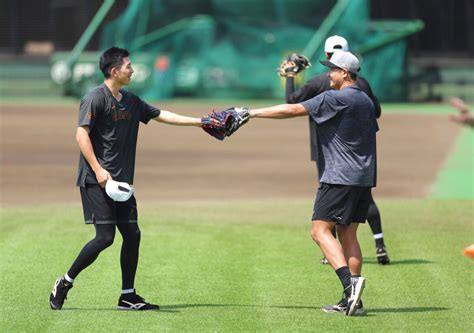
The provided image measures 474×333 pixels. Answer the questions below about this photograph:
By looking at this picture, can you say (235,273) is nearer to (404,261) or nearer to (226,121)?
(404,261)

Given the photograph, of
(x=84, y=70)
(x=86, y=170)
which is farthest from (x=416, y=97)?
(x=86, y=170)

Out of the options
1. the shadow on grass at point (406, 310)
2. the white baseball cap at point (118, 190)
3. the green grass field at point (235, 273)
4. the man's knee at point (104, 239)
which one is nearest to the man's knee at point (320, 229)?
the green grass field at point (235, 273)

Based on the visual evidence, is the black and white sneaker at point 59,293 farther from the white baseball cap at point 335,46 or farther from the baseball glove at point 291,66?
the white baseball cap at point 335,46

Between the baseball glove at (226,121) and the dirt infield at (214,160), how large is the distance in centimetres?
804

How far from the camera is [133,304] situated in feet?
30.3

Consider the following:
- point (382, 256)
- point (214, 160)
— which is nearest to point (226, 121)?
point (382, 256)

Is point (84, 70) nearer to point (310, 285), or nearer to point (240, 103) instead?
point (240, 103)

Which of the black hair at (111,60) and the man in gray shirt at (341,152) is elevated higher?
the black hair at (111,60)

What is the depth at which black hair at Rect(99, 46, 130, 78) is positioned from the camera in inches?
359

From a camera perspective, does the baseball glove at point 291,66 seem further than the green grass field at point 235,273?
Yes

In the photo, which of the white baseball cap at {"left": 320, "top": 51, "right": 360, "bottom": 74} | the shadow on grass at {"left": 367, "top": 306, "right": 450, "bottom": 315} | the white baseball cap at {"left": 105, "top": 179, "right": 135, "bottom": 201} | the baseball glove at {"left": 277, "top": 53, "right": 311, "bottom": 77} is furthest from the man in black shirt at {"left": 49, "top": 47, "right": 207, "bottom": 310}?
the baseball glove at {"left": 277, "top": 53, "right": 311, "bottom": 77}

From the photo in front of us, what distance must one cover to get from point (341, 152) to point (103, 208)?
208cm

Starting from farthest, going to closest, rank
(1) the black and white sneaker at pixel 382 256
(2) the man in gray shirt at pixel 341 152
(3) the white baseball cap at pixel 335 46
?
(1) the black and white sneaker at pixel 382 256 → (3) the white baseball cap at pixel 335 46 → (2) the man in gray shirt at pixel 341 152

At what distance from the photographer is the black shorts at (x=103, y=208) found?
910cm
